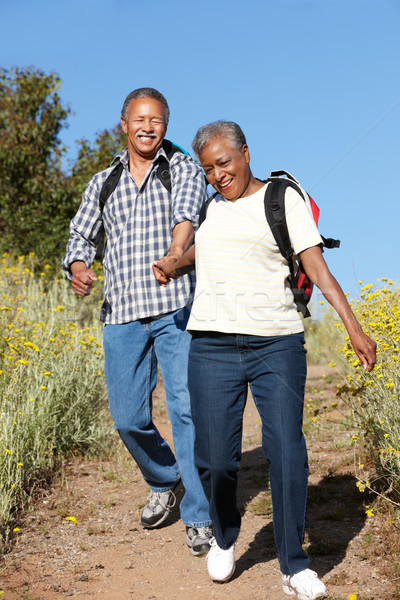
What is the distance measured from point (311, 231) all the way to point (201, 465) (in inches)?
45.6

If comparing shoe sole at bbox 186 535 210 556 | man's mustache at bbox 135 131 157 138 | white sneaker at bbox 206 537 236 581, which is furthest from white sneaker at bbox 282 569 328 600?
man's mustache at bbox 135 131 157 138

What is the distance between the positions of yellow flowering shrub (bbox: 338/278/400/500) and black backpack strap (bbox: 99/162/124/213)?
1.70m

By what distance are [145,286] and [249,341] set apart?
104 centimetres

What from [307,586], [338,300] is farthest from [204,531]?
[338,300]

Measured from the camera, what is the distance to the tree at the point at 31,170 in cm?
1105

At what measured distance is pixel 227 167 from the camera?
3.00m

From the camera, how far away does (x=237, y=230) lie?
2.93 m

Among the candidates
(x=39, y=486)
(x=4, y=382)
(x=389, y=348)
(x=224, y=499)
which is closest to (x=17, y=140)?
(x=4, y=382)

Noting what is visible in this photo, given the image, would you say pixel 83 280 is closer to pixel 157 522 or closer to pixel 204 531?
pixel 204 531

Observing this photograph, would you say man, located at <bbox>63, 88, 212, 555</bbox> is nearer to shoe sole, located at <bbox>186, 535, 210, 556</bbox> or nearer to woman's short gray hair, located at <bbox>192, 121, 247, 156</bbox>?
shoe sole, located at <bbox>186, 535, 210, 556</bbox>

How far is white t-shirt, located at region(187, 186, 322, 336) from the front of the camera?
9.33ft

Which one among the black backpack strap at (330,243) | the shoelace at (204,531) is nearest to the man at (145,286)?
the shoelace at (204,531)

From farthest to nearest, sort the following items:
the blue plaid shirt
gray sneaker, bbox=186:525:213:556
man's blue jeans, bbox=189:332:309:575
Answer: the blue plaid shirt < gray sneaker, bbox=186:525:213:556 < man's blue jeans, bbox=189:332:309:575

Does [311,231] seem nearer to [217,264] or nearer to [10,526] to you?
[217,264]
